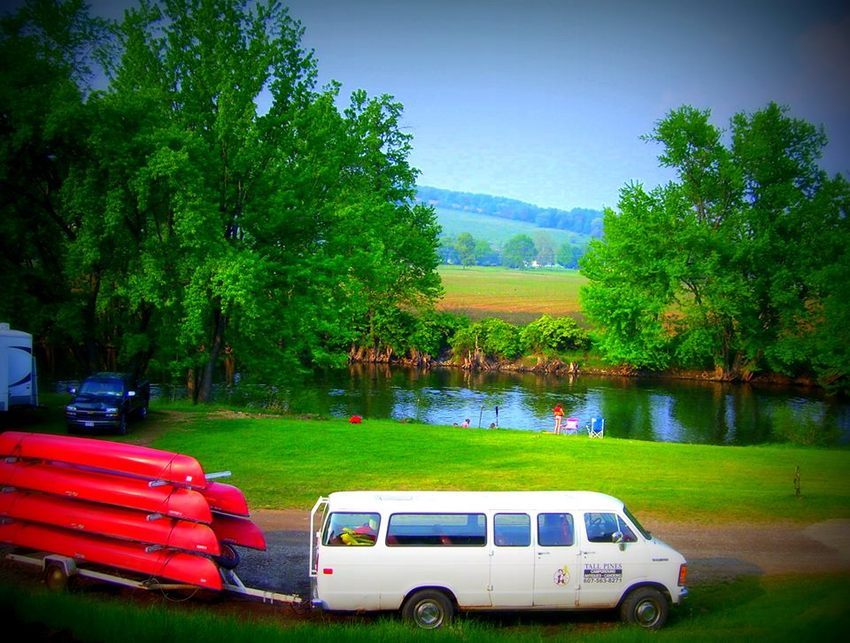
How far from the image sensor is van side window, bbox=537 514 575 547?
46.0ft

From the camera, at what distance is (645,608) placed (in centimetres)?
1409

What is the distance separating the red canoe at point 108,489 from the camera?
44.4ft

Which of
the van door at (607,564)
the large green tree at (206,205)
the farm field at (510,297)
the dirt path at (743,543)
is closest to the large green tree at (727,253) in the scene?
the farm field at (510,297)

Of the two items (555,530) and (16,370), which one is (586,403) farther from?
(555,530)

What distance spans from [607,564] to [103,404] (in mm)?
19923

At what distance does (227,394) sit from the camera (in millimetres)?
Result: 42844

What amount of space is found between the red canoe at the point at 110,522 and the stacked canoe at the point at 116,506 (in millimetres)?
17


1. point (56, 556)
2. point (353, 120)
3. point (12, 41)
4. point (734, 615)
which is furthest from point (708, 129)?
point (56, 556)

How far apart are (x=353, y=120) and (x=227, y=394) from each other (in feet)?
93.8

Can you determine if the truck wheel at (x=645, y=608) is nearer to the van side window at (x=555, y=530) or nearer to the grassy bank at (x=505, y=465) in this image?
the van side window at (x=555, y=530)

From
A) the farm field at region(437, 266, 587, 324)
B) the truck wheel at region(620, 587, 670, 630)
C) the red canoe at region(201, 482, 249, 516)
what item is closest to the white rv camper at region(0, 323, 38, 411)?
the red canoe at region(201, 482, 249, 516)

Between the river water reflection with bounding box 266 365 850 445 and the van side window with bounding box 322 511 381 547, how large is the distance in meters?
26.5

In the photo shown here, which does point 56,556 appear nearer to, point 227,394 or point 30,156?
point 30,156

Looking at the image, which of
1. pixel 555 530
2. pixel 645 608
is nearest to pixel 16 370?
pixel 555 530
